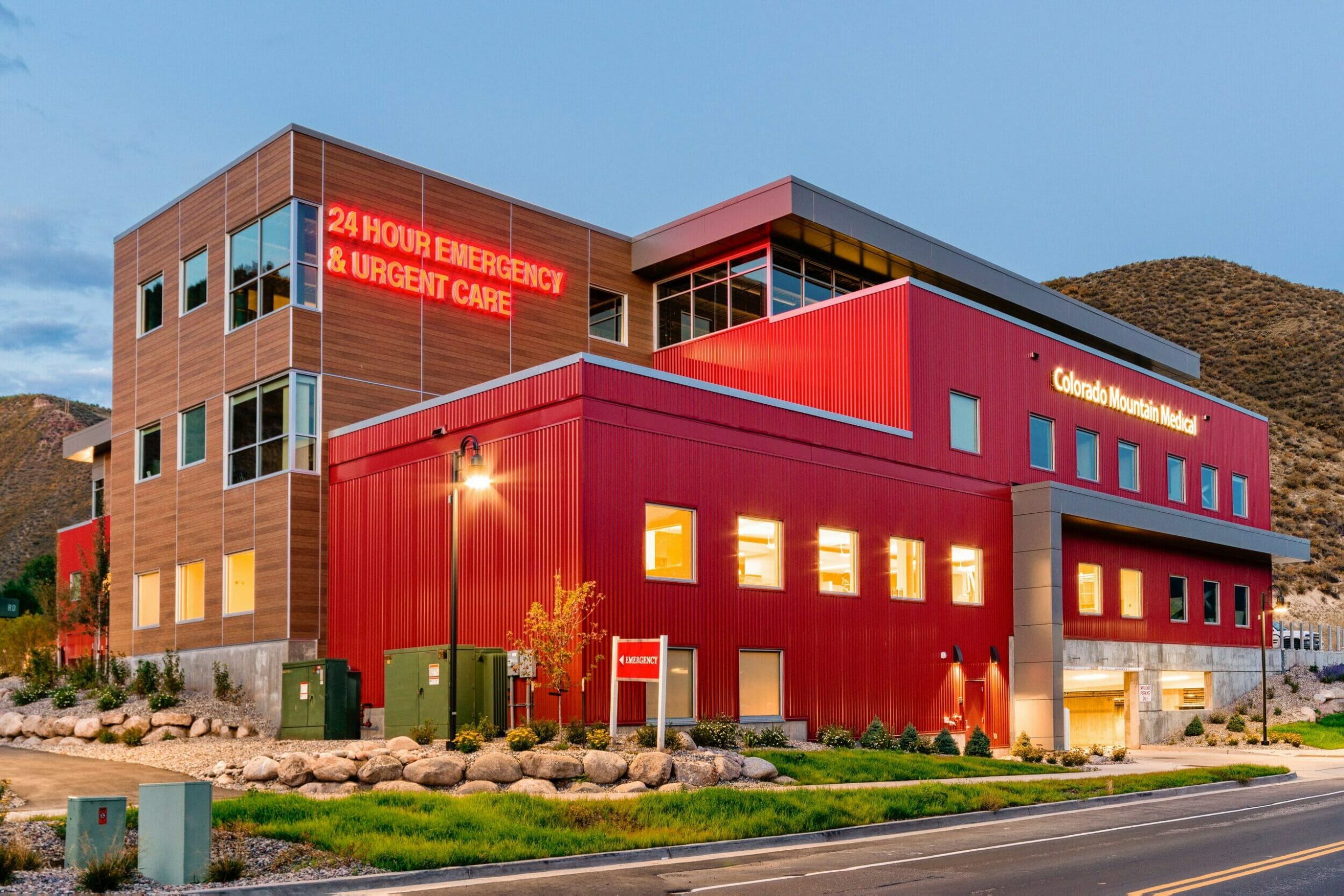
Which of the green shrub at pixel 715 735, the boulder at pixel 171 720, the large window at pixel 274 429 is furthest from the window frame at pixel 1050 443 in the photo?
the boulder at pixel 171 720

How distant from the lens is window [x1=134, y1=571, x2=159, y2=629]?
37.2 m

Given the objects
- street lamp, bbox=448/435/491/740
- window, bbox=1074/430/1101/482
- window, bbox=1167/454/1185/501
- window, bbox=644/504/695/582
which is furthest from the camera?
window, bbox=1167/454/1185/501

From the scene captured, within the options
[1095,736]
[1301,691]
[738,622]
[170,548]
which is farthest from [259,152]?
[1301,691]

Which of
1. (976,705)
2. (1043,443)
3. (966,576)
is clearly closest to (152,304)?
(966,576)

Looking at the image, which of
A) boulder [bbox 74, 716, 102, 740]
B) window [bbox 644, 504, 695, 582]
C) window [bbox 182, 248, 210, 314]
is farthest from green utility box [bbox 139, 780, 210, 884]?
window [bbox 182, 248, 210, 314]

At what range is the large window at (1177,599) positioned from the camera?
44281 millimetres

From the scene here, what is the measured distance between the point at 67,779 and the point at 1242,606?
42850 mm

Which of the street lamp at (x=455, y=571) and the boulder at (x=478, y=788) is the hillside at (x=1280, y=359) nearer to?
the street lamp at (x=455, y=571)

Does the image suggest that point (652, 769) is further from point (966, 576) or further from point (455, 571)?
point (966, 576)

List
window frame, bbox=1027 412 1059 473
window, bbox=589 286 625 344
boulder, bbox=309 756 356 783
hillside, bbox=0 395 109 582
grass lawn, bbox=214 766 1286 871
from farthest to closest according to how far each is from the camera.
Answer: hillside, bbox=0 395 109 582
window, bbox=589 286 625 344
window frame, bbox=1027 412 1059 473
boulder, bbox=309 756 356 783
grass lawn, bbox=214 766 1286 871

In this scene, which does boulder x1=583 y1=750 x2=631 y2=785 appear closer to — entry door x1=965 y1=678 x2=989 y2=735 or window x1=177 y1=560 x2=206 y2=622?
entry door x1=965 y1=678 x2=989 y2=735

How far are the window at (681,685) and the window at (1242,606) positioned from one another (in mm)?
29939

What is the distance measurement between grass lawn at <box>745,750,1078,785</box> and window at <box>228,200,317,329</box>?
17.3 m

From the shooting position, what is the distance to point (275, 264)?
3331 centimetres
